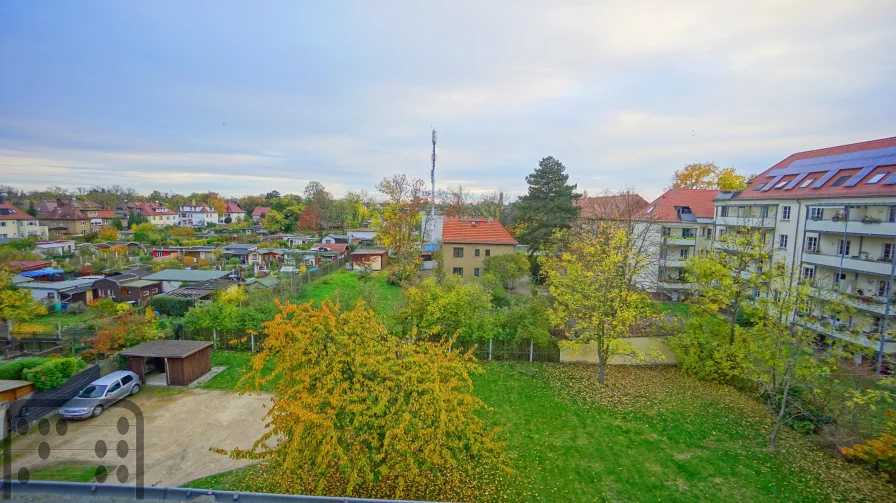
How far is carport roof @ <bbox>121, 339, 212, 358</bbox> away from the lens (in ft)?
51.9

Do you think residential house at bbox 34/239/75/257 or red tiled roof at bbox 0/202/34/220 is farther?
red tiled roof at bbox 0/202/34/220

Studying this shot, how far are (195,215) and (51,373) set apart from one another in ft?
307

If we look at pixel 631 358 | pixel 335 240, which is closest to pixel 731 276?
pixel 631 358

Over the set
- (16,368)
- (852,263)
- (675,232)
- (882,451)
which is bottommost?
(882,451)

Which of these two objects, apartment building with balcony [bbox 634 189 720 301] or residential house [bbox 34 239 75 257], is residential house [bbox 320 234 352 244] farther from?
apartment building with balcony [bbox 634 189 720 301]

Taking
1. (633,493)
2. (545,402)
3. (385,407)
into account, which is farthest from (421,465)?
(545,402)

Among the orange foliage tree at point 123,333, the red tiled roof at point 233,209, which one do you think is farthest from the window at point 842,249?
the red tiled roof at point 233,209

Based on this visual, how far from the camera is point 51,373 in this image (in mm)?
13664

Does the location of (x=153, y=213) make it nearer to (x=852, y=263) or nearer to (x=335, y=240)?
(x=335, y=240)

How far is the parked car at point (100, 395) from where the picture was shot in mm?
13094

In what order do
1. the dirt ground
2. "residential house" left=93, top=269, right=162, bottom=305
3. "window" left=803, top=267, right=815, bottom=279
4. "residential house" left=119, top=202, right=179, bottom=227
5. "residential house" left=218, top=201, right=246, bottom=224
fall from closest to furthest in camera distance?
the dirt ground, "window" left=803, top=267, right=815, bottom=279, "residential house" left=93, top=269, right=162, bottom=305, "residential house" left=119, top=202, right=179, bottom=227, "residential house" left=218, top=201, right=246, bottom=224

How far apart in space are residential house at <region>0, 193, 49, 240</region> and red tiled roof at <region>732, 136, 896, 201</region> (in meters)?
84.6

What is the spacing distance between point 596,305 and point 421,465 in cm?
1103

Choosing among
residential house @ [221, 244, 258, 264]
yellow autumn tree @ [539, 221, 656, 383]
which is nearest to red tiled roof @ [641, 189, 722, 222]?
yellow autumn tree @ [539, 221, 656, 383]
